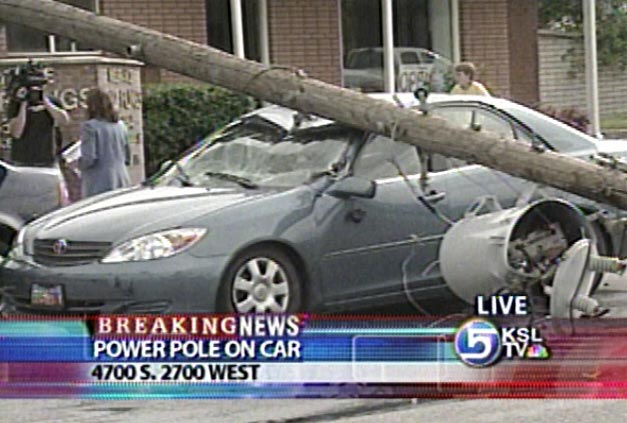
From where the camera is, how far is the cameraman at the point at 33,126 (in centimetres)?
1200

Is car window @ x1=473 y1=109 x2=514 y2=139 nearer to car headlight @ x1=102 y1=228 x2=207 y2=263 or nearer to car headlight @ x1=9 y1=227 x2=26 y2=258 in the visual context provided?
car headlight @ x1=102 y1=228 x2=207 y2=263

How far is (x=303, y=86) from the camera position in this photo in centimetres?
732

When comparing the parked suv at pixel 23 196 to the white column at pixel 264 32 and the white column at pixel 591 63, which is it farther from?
the white column at pixel 591 63

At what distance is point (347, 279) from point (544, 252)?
4.25 feet

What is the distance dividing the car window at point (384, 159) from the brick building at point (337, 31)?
8.31 meters

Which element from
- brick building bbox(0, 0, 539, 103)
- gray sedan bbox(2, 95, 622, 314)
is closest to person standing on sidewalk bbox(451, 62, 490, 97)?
gray sedan bbox(2, 95, 622, 314)

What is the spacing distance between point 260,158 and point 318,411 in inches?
92.1

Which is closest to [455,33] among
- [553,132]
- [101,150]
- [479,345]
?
[101,150]

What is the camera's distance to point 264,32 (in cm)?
1891

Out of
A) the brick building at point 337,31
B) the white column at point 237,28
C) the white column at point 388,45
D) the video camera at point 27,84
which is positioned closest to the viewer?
the video camera at point 27,84

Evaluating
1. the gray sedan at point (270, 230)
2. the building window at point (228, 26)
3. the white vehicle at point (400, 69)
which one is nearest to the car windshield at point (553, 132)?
the gray sedan at point (270, 230)

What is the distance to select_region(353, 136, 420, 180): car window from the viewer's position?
8484 mm

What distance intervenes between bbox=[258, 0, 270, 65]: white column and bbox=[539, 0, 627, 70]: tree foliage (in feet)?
40.2

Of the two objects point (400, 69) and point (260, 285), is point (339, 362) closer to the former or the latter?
point (260, 285)
